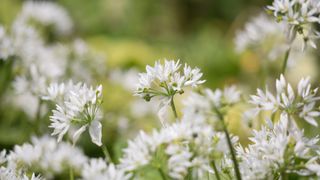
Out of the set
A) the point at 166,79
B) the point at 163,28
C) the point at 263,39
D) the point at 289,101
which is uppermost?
the point at 163,28

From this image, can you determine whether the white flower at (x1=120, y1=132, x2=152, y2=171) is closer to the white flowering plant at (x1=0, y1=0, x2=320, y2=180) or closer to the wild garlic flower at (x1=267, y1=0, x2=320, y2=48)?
the white flowering plant at (x1=0, y1=0, x2=320, y2=180)

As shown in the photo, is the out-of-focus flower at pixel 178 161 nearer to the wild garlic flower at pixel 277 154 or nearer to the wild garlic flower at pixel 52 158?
the wild garlic flower at pixel 277 154

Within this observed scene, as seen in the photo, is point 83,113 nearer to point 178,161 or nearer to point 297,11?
point 178,161

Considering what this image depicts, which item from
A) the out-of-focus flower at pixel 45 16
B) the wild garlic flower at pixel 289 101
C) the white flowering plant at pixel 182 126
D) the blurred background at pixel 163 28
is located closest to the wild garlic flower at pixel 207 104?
the white flowering plant at pixel 182 126

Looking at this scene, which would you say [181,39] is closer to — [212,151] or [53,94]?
[53,94]

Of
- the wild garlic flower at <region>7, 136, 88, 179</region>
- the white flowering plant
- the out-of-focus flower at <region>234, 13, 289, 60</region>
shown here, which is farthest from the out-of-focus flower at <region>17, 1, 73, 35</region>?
the wild garlic flower at <region>7, 136, 88, 179</region>

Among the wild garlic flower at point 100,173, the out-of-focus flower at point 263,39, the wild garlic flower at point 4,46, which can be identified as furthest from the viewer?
the out-of-focus flower at point 263,39

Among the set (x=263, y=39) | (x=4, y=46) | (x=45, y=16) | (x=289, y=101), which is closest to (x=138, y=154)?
Result: (x=289, y=101)

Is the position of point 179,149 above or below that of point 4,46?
below
